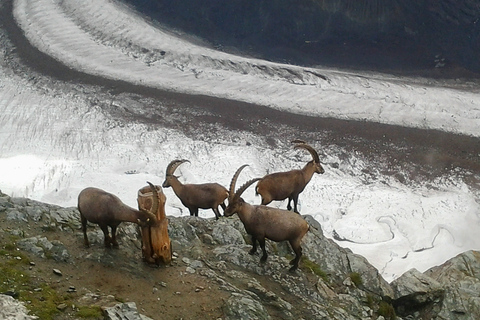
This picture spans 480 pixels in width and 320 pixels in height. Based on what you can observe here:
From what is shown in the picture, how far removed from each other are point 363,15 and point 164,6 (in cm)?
1705

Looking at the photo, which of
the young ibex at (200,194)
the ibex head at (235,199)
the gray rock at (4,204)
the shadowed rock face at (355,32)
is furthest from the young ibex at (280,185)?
the shadowed rock face at (355,32)

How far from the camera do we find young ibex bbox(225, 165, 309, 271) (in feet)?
44.2

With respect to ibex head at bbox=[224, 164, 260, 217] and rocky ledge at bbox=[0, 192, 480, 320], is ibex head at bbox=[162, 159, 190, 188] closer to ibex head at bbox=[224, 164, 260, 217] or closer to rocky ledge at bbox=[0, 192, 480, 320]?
rocky ledge at bbox=[0, 192, 480, 320]

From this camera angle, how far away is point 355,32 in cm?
3750

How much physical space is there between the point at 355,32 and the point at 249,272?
93.8 ft

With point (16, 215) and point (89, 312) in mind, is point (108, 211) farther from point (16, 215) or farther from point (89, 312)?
point (16, 215)

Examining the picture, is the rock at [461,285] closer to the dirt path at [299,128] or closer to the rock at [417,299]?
the rock at [417,299]

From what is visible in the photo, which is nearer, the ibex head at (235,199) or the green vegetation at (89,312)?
the green vegetation at (89,312)

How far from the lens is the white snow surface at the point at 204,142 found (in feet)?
74.9

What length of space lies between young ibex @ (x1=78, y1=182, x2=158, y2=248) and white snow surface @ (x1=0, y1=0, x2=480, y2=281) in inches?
410

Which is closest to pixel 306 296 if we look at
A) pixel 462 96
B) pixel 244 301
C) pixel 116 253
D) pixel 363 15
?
pixel 244 301

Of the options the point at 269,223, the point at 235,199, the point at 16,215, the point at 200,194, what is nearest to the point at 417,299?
the point at 269,223

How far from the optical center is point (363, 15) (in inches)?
1459

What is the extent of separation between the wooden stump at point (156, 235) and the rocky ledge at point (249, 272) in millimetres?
394
